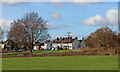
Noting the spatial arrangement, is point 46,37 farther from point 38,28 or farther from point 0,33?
point 0,33

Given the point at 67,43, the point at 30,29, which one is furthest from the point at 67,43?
the point at 30,29

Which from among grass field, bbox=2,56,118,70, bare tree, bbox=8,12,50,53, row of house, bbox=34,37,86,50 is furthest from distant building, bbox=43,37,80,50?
grass field, bbox=2,56,118,70

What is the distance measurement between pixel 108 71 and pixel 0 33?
168ft

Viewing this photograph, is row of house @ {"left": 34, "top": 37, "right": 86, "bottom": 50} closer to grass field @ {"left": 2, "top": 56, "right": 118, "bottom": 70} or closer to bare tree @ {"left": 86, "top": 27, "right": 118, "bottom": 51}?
bare tree @ {"left": 86, "top": 27, "right": 118, "bottom": 51}

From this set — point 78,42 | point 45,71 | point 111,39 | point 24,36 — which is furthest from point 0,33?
point 78,42

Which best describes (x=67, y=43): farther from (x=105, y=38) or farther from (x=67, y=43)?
(x=105, y=38)

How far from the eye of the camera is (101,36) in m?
49.6

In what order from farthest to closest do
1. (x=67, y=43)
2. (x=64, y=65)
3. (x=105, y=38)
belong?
(x=67, y=43), (x=105, y=38), (x=64, y=65)

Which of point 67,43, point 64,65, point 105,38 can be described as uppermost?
point 67,43

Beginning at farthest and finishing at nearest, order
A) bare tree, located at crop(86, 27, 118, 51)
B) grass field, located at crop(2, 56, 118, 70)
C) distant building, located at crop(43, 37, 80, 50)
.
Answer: distant building, located at crop(43, 37, 80, 50), bare tree, located at crop(86, 27, 118, 51), grass field, located at crop(2, 56, 118, 70)

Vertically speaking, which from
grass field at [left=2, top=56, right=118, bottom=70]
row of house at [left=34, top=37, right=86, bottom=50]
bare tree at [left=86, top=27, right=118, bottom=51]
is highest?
row of house at [left=34, top=37, right=86, bottom=50]

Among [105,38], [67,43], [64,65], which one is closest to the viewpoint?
[64,65]

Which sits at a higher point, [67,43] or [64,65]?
[67,43]

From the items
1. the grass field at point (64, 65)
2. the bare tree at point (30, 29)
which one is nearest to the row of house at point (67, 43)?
the bare tree at point (30, 29)
